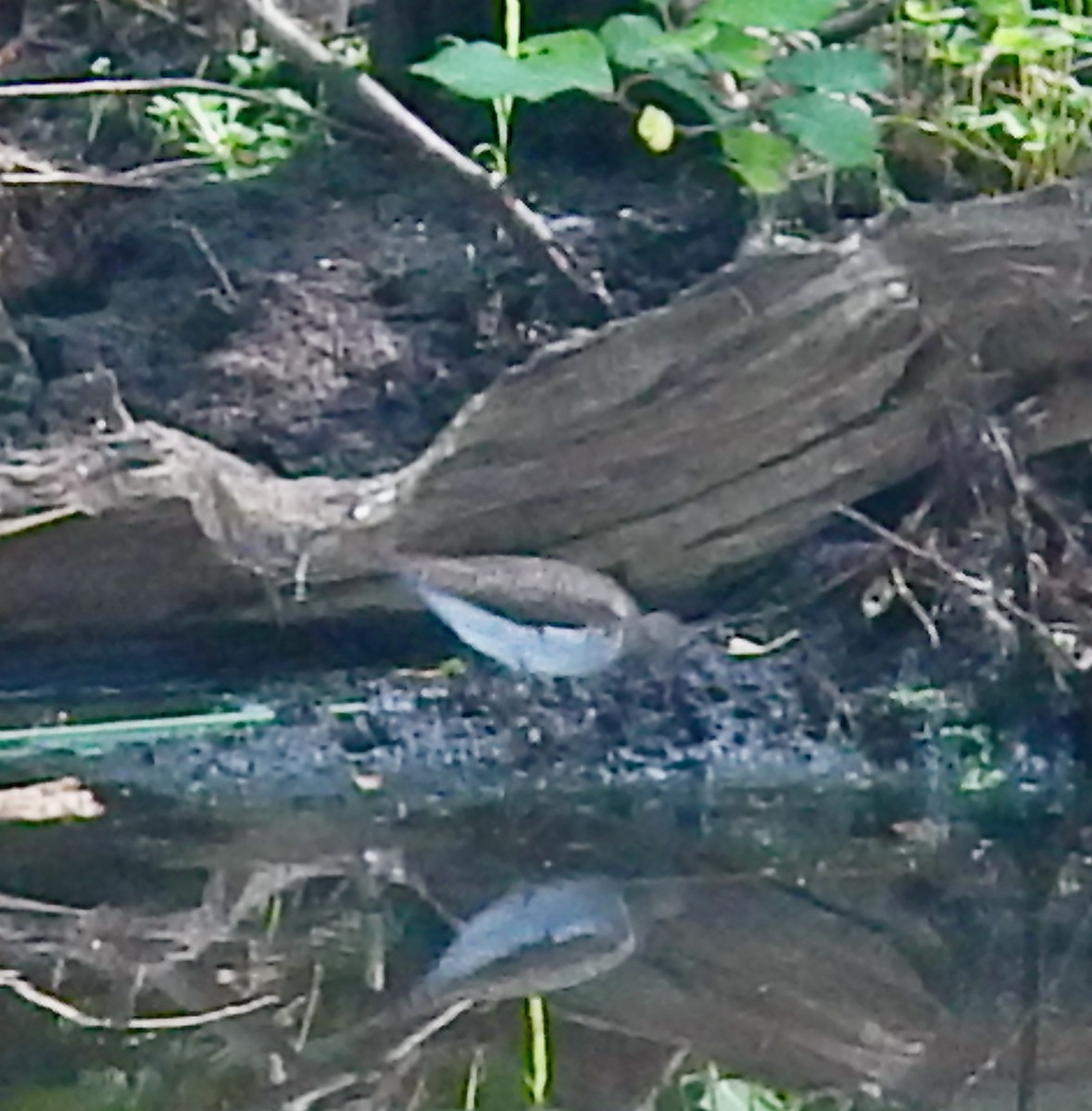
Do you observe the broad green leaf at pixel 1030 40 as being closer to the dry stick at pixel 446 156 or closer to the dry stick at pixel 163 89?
the dry stick at pixel 446 156

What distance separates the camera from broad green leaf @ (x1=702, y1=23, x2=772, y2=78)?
1.52 m

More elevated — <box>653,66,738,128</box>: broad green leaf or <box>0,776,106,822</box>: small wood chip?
<box>653,66,738,128</box>: broad green leaf

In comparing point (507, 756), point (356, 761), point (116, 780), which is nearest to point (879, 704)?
point (507, 756)

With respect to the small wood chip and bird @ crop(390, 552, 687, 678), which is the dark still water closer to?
the small wood chip

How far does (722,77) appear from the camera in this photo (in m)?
1.71

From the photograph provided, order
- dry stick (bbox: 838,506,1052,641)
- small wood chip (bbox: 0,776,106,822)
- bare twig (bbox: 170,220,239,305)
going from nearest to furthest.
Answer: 1. small wood chip (bbox: 0,776,106,822)
2. dry stick (bbox: 838,506,1052,641)
3. bare twig (bbox: 170,220,239,305)

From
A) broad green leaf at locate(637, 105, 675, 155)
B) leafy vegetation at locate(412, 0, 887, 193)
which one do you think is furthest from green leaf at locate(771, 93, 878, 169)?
broad green leaf at locate(637, 105, 675, 155)

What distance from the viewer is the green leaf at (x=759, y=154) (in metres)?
1.68

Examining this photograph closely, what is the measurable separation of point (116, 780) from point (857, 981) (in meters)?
0.75

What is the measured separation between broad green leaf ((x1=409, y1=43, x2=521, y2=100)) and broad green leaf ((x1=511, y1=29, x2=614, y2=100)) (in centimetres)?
1

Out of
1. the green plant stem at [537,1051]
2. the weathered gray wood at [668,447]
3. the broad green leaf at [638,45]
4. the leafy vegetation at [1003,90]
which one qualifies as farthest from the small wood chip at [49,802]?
the leafy vegetation at [1003,90]

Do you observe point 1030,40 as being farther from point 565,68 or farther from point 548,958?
point 548,958

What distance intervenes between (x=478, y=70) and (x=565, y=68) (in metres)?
0.08

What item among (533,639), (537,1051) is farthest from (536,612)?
(537,1051)
